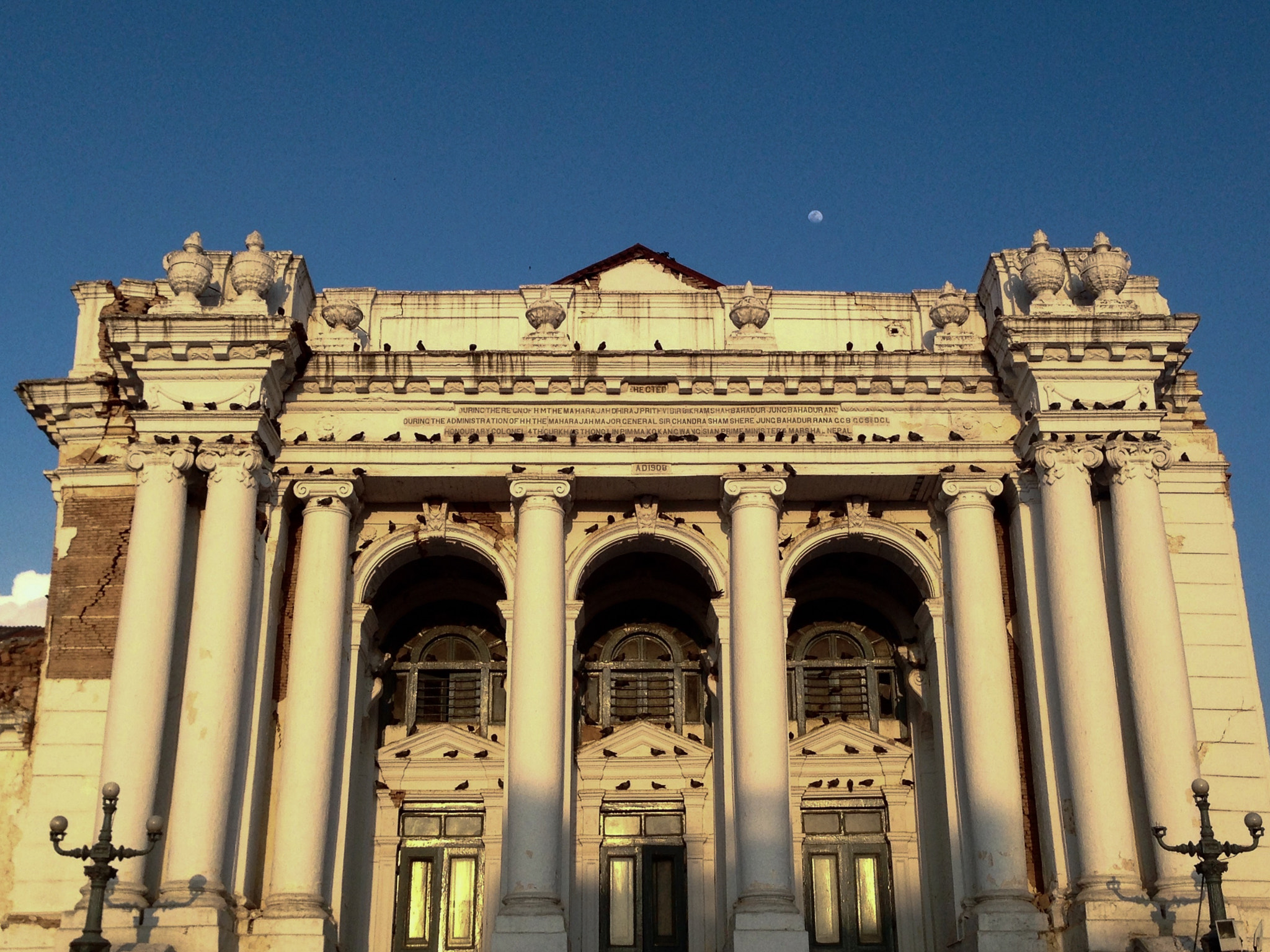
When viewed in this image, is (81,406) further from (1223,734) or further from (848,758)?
(1223,734)

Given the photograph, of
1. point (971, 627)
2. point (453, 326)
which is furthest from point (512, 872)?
point (453, 326)

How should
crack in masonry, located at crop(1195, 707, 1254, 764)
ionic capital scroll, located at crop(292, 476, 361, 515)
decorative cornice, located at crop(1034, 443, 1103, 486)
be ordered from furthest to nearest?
ionic capital scroll, located at crop(292, 476, 361, 515)
decorative cornice, located at crop(1034, 443, 1103, 486)
crack in masonry, located at crop(1195, 707, 1254, 764)

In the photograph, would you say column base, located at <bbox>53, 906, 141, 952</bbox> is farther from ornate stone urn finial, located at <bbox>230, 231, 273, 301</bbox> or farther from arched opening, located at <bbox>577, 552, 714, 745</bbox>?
ornate stone urn finial, located at <bbox>230, 231, 273, 301</bbox>

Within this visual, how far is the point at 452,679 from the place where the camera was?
1136 inches

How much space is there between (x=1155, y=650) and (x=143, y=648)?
51.1 ft

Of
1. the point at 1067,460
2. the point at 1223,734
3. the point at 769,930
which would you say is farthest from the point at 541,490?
the point at 1223,734

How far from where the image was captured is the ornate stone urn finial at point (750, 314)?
1056 inches

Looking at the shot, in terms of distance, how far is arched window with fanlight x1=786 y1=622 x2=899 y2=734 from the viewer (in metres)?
28.5

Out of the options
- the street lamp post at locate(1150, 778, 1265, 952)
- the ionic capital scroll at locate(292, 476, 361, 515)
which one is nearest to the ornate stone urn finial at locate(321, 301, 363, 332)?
the ionic capital scroll at locate(292, 476, 361, 515)

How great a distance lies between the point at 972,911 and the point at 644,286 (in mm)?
13608

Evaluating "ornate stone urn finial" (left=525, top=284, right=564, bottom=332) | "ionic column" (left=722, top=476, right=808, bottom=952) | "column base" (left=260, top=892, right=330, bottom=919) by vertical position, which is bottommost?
"column base" (left=260, top=892, right=330, bottom=919)

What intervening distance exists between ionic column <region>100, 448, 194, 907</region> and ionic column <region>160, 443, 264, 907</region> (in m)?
0.38

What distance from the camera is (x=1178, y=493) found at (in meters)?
26.5

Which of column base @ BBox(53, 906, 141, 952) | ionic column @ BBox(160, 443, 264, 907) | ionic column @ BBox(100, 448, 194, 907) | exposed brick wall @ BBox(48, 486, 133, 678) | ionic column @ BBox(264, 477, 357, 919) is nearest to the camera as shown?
column base @ BBox(53, 906, 141, 952)
